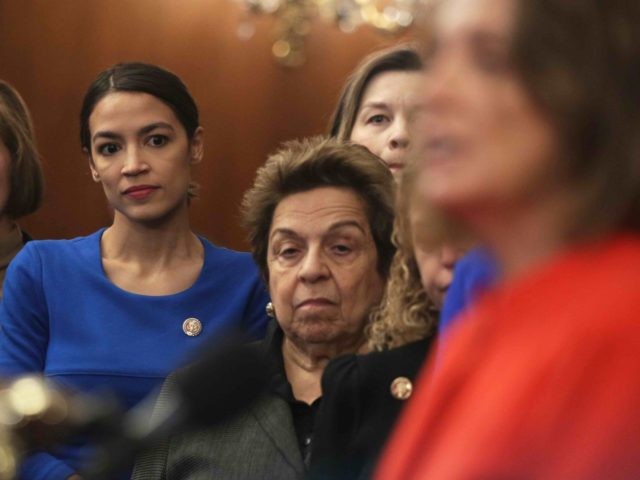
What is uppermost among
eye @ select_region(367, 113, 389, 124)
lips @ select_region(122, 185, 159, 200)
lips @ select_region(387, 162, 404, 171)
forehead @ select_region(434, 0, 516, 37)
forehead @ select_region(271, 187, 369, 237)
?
forehead @ select_region(434, 0, 516, 37)

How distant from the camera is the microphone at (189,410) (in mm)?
765

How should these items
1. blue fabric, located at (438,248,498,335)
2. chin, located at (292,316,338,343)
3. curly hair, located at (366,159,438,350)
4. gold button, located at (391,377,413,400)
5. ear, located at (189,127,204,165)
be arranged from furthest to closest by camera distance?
ear, located at (189,127,204,165)
chin, located at (292,316,338,343)
curly hair, located at (366,159,438,350)
gold button, located at (391,377,413,400)
blue fabric, located at (438,248,498,335)

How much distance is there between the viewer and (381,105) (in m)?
2.46

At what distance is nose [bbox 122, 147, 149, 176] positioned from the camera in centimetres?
242

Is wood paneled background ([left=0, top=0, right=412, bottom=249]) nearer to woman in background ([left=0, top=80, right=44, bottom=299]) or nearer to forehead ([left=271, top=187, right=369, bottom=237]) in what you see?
woman in background ([left=0, top=80, right=44, bottom=299])

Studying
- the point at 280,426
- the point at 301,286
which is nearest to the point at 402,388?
the point at 280,426

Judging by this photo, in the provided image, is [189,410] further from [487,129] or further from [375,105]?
[375,105]

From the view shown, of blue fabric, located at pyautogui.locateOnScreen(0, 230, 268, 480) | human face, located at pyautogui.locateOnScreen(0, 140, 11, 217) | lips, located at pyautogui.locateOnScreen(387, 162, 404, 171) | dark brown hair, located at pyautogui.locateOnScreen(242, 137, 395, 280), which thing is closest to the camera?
dark brown hair, located at pyautogui.locateOnScreen(242, 137, 395, 280)

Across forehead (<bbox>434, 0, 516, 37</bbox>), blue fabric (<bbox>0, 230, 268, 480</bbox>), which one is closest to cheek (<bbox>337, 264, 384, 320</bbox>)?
blue fabric (<bbox>0, 230, 268, 480</bbox>)

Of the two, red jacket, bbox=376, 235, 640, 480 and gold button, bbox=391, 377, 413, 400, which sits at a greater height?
red jacket, bbox=376, 235, 640, 480

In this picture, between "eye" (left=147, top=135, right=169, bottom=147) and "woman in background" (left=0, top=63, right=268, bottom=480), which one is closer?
"woman in background" (left=0, top=63, right=268, bottom=480)

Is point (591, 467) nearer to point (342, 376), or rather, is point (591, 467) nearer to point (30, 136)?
point (342, 376)

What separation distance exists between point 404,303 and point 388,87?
83cm

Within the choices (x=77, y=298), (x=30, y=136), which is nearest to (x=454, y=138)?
(x=77, y=298)
